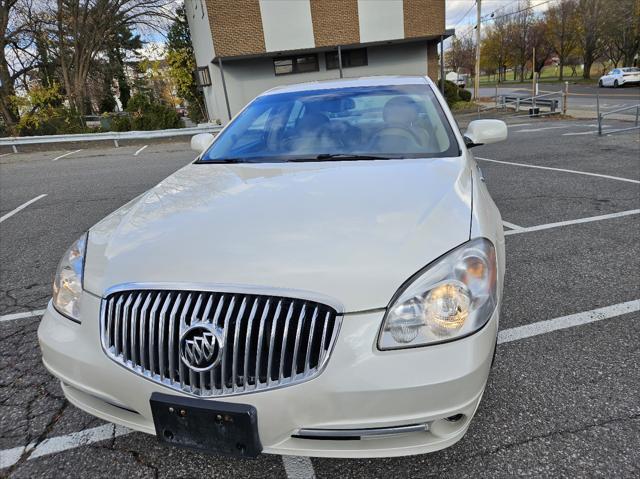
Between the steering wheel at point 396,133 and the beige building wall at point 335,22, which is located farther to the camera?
the beige building wall at point 335,22

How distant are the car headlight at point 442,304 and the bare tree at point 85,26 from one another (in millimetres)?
26397

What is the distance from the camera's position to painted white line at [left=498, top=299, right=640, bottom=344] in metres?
2.69

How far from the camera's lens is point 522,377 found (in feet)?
7.55

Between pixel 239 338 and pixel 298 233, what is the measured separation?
0.46m

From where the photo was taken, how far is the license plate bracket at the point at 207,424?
4.73 feet

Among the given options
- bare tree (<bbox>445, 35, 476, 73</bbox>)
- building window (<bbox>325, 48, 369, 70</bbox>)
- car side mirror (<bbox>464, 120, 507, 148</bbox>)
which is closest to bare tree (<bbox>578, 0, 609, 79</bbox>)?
bare tree (<bbox>445, 35, 476, 73</bbox>)

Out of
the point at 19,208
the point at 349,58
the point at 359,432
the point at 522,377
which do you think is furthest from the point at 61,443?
the point at 349,58

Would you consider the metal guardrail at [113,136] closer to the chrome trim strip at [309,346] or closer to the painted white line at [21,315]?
the painted white line at [21,315]

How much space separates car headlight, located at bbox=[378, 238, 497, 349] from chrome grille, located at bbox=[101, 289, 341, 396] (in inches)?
8.2

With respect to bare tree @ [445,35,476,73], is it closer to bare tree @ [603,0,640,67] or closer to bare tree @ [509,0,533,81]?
bare tree @ [509,0,533,81]

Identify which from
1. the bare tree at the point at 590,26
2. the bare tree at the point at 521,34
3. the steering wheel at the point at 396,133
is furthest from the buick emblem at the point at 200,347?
the bare tree at the point at 521,34

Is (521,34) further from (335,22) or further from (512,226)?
(512,226)

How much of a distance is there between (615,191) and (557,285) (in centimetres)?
325

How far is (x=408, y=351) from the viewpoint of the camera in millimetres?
1451
